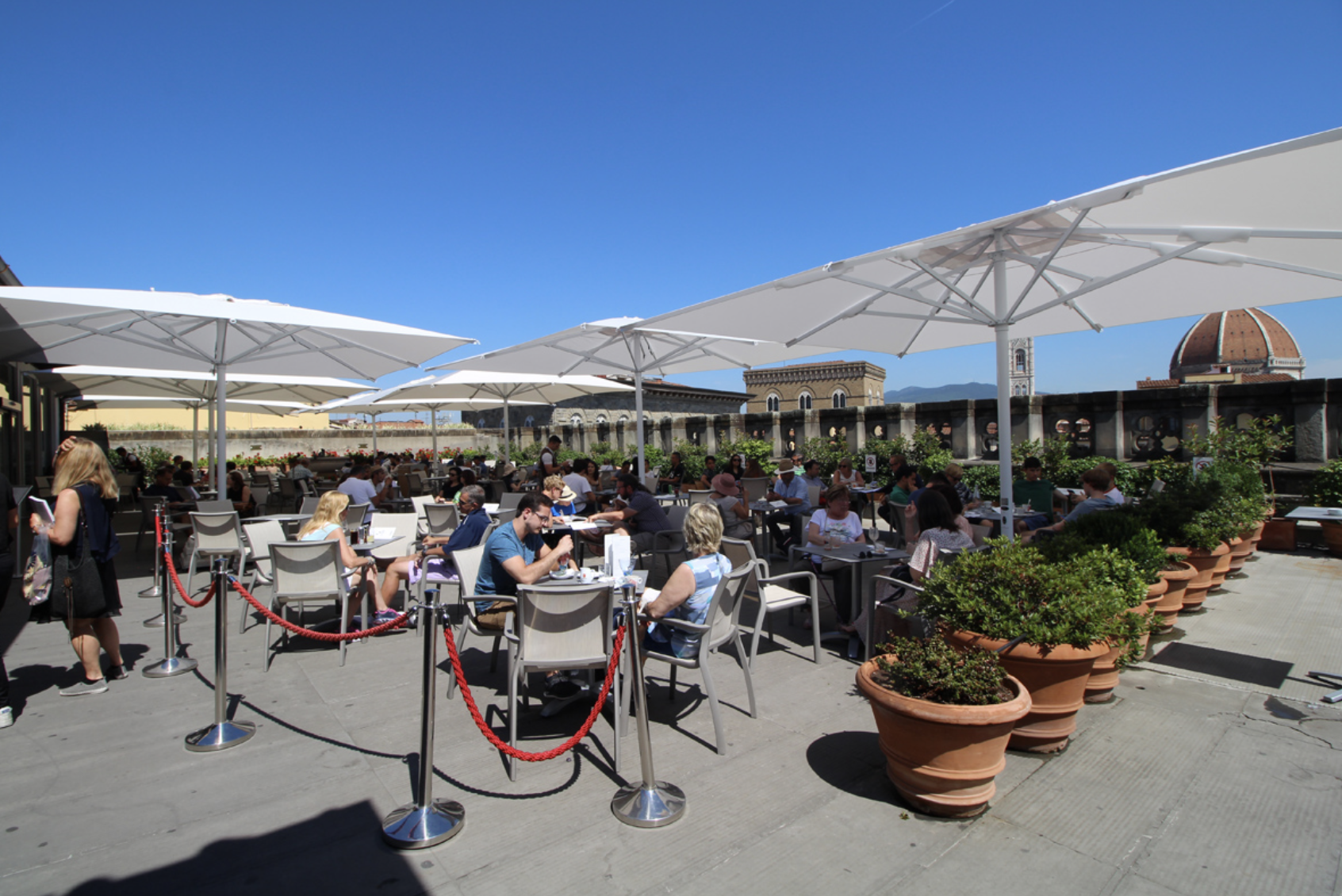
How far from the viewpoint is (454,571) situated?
18.3 feet

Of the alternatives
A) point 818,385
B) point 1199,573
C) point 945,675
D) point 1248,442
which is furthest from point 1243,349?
point 945,675

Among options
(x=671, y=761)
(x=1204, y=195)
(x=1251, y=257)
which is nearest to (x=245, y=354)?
(x=671, y=761)

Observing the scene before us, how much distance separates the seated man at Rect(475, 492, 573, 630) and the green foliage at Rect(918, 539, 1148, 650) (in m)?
2.18

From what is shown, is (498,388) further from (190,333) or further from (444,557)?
(444,557)

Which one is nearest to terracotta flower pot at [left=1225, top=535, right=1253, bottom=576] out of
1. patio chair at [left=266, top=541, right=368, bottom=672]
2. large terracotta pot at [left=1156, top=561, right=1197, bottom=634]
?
large terracotta pot at [left=1156, top=561, right=1197, bottom=634]

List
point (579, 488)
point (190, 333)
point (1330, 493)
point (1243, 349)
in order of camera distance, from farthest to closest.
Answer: point (1243, 349)
point (579, 488)
point (1330, 493)
point (190, 333)

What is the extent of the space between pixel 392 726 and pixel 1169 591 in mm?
5273

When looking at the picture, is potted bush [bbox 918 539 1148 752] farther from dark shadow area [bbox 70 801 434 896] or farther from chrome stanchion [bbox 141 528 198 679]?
chrome stanchion [bbox 141 528 198 679]

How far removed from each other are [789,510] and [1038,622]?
4705 millimetres

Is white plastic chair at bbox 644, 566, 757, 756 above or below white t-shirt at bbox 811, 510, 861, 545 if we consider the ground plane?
below

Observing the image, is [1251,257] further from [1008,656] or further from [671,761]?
[671,761]

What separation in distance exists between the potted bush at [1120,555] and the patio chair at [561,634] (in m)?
2.53

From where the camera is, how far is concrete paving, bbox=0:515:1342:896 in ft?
8.24

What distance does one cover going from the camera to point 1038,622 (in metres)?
3.21
